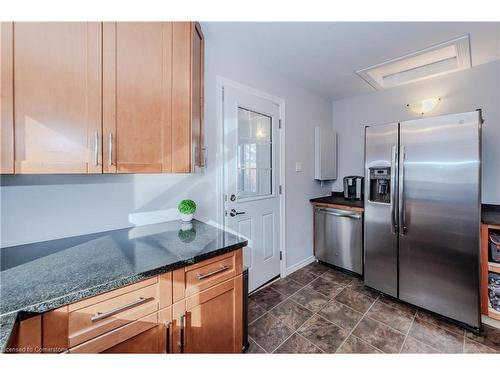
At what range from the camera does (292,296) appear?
218 centimetres

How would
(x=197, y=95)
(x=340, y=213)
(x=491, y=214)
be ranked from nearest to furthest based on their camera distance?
(x=197, y=95) < (x=491, y=214) < (x=340, y=213)

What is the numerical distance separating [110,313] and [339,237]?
2.51 metres

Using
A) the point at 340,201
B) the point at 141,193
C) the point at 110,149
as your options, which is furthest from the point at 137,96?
the point at 340,201

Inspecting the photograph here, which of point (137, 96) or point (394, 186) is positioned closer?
point (137, 96)

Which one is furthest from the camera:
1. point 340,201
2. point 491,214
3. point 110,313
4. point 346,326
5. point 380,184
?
point 340,201

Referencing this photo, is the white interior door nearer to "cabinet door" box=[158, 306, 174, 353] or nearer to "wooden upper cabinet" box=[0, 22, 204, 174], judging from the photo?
"wooden upper cabinet" box=[0, 22, 204, 174]

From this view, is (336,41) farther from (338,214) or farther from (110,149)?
(110,149)

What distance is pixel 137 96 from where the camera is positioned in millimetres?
1139

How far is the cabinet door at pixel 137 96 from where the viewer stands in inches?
41.8

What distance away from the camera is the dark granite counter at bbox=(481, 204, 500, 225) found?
1640 millimetres

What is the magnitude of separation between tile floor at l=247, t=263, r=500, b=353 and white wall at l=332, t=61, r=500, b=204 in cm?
149

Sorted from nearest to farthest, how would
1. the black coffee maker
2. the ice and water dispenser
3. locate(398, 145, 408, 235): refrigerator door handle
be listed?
1. locate(398, 145, 408, 235): refrigerator door handle
2. the ice and water dispenser
3. the black coffee maker

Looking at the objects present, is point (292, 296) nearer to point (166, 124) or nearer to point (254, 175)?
point (254, 175)

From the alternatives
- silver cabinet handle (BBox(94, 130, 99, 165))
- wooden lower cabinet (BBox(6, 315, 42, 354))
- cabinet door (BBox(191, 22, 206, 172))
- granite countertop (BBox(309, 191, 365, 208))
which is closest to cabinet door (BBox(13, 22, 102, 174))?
silver cabinet handle (BBox(94, 130, 99, 165))
